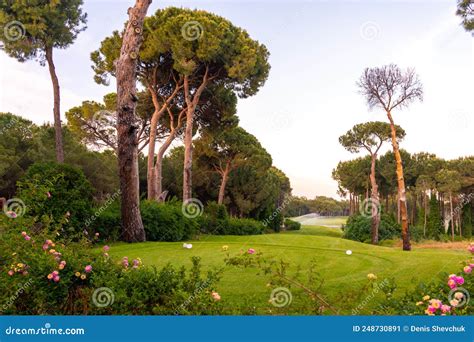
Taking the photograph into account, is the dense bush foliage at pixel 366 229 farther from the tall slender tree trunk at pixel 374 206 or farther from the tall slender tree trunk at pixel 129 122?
the tall slender tree trunk at pixel 129 122

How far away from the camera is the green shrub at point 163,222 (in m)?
13.0

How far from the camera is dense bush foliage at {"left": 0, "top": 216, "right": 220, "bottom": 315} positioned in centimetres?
399

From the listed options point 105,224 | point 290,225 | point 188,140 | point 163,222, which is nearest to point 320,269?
point 105,224

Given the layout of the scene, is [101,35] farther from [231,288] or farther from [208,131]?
[231,288]

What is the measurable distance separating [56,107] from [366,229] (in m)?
21.5

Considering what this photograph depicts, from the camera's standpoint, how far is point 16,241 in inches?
209

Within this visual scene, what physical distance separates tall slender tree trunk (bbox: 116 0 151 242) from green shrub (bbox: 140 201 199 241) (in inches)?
43.8

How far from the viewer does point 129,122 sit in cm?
1090

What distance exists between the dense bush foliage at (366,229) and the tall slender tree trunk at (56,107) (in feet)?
67.0

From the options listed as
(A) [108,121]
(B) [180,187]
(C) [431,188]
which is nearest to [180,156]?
(B) [180,187]

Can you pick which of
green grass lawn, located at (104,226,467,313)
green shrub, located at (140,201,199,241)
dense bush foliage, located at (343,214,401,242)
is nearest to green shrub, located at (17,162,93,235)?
green grass lawn, located at (104,226,467,313)

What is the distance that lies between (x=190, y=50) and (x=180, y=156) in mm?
20387

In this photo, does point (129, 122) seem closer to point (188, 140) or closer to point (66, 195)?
point (66, 195)

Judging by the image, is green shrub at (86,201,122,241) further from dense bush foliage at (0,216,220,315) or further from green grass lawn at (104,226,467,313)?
dense bush foliage at (0,216,220,315)
